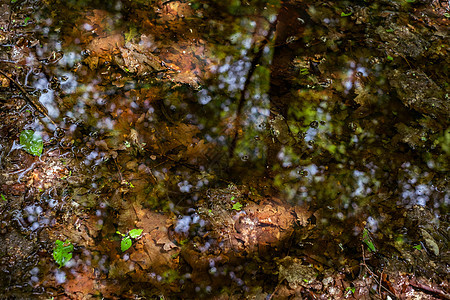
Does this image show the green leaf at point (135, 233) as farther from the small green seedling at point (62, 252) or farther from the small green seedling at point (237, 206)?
the small green seedling at point (237, 206)

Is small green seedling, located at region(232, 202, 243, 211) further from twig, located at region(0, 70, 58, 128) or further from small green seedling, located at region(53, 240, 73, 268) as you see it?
twig, located at region(0, 70, 58, 128)

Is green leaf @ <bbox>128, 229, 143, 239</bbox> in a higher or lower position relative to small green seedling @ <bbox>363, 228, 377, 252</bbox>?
higher

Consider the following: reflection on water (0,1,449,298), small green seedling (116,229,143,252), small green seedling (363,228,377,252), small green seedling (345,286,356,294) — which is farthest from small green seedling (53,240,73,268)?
small green seedling (363,228,377,252)

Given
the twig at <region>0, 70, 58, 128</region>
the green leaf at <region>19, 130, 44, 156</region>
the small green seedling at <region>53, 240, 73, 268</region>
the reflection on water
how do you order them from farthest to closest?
the twig at <region>0, 70, 58, 128</region> < the green leaf at <region>19, 130, 44, 156</region> < the reflection on water < the small green seedling at <region>53, 240, 73, 268</region>

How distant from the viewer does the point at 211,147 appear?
2.63 m

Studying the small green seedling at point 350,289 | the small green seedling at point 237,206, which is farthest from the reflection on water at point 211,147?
the small green seedling at point 350,289

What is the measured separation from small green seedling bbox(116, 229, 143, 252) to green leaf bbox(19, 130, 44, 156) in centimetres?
112

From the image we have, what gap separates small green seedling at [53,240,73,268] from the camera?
2.07 metres

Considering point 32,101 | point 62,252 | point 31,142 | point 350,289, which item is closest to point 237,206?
point 350,289

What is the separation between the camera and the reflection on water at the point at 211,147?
2.17m

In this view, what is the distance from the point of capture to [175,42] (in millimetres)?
3012

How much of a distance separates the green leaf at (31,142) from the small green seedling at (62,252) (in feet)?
2.89

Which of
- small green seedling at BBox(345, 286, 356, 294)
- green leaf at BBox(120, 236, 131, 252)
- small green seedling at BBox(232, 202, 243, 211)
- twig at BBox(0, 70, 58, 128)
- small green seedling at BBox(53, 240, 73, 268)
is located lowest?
small green seedling at BBox(345, 286, 356, 294)

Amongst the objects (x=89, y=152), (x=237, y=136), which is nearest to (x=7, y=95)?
(x=89, y=152)
